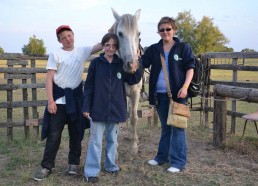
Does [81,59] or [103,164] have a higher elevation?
[81,59]

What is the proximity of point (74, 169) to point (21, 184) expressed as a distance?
28.3 inches

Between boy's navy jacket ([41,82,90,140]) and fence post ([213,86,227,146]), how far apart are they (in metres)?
2.59

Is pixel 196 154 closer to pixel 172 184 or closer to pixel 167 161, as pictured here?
pixel 167 161

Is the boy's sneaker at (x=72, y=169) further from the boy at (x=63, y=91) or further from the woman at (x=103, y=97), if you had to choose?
the woman at (x=103, y=97)

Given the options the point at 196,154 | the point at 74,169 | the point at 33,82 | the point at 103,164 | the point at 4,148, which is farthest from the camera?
the point at 33,82

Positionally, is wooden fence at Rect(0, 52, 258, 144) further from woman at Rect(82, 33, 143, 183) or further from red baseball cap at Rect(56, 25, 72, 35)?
woman at Rect(82, 33, 143, 183)

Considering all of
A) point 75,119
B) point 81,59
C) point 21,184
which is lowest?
point 21,184

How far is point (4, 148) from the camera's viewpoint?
602 centimetres

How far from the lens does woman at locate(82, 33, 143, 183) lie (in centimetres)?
414

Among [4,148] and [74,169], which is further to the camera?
[4,148]

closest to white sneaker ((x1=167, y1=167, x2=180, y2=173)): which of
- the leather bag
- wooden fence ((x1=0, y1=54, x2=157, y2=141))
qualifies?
the leather bag

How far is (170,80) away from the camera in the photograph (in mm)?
4477

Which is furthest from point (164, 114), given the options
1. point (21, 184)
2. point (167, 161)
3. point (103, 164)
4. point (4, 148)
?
point (4, 148)

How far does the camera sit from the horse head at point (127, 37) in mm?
4340
